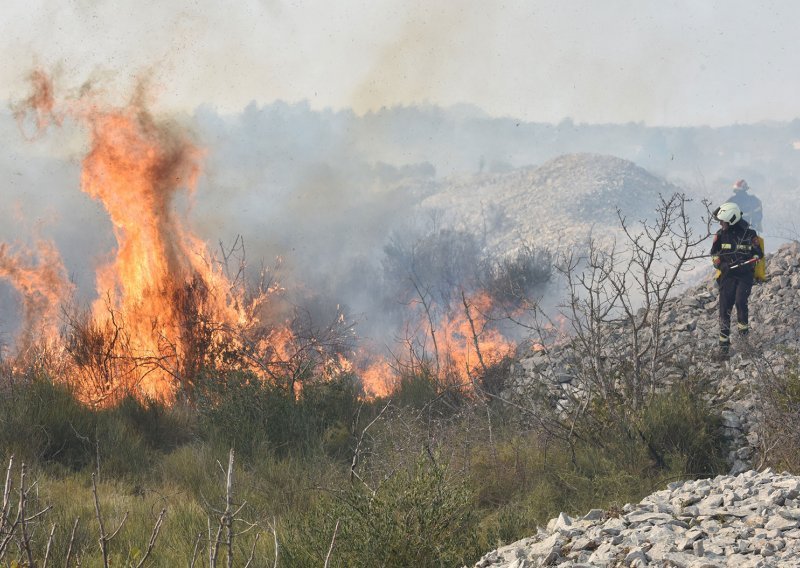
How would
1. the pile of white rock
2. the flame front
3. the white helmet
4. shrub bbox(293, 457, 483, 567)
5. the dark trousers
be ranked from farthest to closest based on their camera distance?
1. the flame front
2. the dark trousers
3. the white helmet
4. shrub bbox(293, 457, 483, 567)
5. the pile of white rock

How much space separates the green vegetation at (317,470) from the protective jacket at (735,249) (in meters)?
2.23

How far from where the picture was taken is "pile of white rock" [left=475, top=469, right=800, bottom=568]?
3.10 metres

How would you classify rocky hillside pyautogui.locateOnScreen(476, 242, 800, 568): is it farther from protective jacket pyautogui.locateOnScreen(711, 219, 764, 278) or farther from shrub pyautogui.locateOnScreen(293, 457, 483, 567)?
protective jacket pyautogui.locateOnScreen(711, 219, 764, 278)

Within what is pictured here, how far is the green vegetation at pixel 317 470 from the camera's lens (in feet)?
14.1

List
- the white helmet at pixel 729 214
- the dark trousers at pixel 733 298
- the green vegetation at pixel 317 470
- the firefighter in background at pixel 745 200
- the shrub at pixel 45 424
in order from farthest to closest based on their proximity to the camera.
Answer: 1. the firefighter in background at pixel 745 200
2. the dark trousers at pixel 733 298
3. the white helmet at pixel 729 214
4. the shrub at pixel 45 424
5. the green vegetation at pixel 317 470

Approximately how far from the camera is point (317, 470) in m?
6.80

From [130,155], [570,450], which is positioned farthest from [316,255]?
[570,450]

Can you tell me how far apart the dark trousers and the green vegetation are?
198cm

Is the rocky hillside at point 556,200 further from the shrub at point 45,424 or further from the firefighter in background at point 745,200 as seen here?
the shrub at point 45,424

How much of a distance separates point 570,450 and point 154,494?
3.68 metres

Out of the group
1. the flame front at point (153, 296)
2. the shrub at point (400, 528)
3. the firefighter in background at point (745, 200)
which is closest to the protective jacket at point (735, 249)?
the flame front at point (153, 296)

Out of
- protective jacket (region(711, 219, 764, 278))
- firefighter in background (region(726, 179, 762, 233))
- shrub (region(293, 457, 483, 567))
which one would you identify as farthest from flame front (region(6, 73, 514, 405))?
firefighter in background (region(726, 179, 762, 233))

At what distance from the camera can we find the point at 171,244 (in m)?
10.9

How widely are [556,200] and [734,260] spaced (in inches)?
1520
